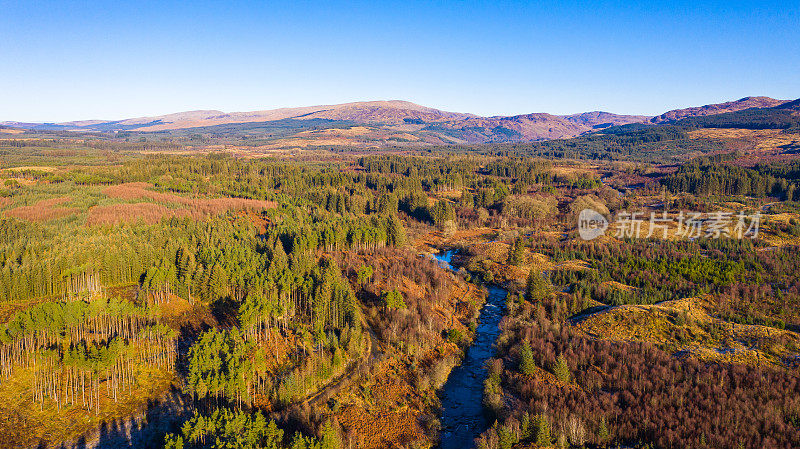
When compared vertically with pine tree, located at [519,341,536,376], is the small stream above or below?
below

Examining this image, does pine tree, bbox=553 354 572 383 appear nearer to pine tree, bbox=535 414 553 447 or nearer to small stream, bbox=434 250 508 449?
small stream, bbox=434 250 508 449

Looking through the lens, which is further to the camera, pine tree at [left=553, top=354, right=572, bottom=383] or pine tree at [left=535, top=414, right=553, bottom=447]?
A: pine tree at [left=553, top=354, right=572, bottom=383]

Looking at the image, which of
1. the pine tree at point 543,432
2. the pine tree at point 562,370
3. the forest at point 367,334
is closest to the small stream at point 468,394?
the forest at point 367,334

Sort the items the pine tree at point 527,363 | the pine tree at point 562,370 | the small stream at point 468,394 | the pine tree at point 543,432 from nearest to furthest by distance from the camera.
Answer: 1. the pine tree at point 543,432
2. the small stream at point 468,394
3. the pine tree at point 562,370
4. the pine tree at point 527,363

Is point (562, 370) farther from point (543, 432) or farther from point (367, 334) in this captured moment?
point (367, 334)

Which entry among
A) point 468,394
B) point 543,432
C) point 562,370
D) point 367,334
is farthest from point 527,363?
point 367,334

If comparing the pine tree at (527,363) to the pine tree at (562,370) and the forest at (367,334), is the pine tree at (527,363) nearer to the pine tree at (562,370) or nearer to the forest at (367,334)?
the forest at (367,334)

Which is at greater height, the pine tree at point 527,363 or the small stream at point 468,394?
the pine tree at point 527,363

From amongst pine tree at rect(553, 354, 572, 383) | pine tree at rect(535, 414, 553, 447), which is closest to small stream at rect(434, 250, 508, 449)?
pine tree at rect(535, 414, 553, 447)

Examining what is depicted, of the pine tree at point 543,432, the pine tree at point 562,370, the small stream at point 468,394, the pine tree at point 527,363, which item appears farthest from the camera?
the pine tree at point 527,363

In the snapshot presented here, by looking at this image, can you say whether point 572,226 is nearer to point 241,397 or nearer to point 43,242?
point 241,397
